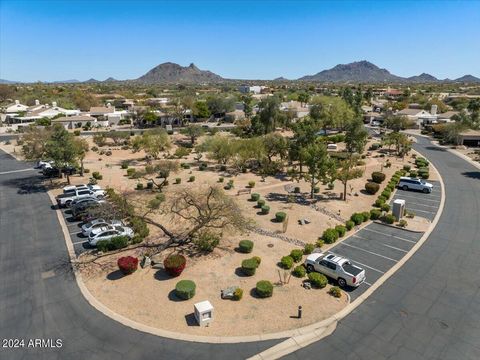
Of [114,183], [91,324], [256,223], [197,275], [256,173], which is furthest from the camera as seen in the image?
[256,173]

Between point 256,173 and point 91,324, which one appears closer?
point 91,324

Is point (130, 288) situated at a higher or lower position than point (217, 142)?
lower

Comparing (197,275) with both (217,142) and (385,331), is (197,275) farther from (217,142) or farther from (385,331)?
(217,142)

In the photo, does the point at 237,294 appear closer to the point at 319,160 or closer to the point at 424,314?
the point at 424,314

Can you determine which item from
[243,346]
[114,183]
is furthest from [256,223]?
[114,183]

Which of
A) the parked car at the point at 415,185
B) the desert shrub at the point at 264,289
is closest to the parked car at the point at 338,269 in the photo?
the desert shrub at the point at 264,289

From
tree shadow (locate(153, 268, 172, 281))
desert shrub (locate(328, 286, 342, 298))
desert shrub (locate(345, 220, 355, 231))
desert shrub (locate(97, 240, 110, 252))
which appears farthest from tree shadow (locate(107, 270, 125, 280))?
desert shrub (locate(345, 220, 355, 231))

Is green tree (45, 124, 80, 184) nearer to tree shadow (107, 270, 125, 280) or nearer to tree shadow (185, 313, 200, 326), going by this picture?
tree shadow (107, 270, 125, 280)

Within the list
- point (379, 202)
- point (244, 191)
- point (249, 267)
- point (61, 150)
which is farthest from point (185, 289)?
point (61, 150)
